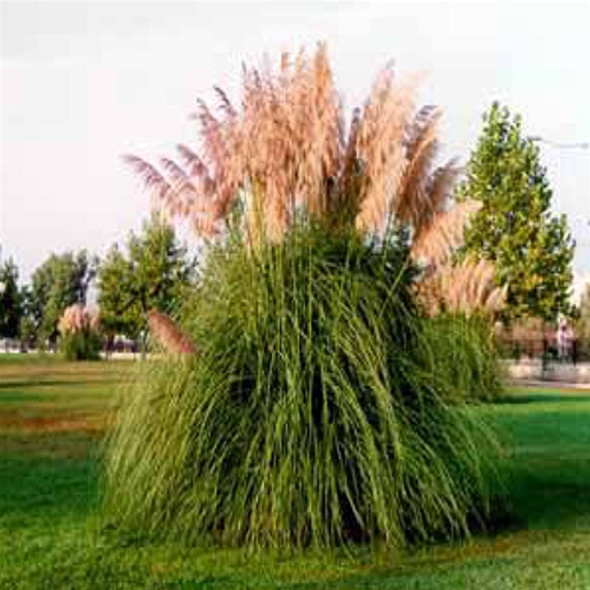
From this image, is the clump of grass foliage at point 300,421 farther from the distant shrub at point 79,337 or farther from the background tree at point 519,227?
the distant shrub at point 79,337

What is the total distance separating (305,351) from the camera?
574 centimetres

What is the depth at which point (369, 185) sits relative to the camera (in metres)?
6.34

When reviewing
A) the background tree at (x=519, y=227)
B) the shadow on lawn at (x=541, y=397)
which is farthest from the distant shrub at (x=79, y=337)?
the shadow on lawn at (x=541, y=397)

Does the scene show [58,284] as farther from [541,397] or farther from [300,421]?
[300,421]

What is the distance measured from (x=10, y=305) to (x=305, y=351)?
241ft

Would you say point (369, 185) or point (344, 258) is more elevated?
point (369, 185)

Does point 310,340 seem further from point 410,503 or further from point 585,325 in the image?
point 585,325

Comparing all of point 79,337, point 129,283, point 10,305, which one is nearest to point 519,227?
point 79,337

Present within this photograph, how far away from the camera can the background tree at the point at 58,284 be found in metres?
85.8

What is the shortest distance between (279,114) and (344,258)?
3.10 feet

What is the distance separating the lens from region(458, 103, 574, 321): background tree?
32.3 meters

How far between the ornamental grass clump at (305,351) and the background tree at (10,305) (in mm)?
67042

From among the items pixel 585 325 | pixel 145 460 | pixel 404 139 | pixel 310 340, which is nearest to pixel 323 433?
pixel 310 340

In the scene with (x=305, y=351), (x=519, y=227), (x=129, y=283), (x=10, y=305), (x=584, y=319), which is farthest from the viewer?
(x=10, y=305)
